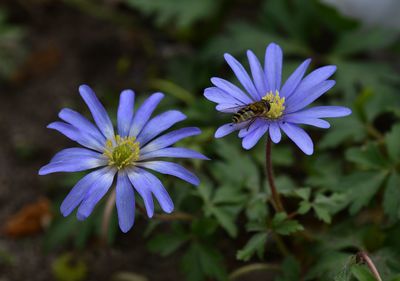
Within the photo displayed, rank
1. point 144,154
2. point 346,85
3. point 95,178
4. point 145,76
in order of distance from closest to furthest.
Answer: point 95,178 < point 144,154 < point 346,85 < point 145,76

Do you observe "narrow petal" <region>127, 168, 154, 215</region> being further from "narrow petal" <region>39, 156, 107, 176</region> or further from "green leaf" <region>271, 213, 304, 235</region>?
"green leaf" <region>271, 213, 304, 235</region>

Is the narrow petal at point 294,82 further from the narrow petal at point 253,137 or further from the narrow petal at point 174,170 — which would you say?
the narrow petal at point 174,170

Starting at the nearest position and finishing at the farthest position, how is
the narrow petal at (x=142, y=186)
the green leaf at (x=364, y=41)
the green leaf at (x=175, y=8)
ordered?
the narrow petal at (x=142, y=186) < the green leaf at (x=364, y=41) < the green leaf at (x=175, y=8)

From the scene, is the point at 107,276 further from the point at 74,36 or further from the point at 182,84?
the point at 74,36

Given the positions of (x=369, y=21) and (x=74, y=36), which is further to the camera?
(x=74, y=36)

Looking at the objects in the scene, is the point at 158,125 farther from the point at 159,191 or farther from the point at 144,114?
the point at 159,191

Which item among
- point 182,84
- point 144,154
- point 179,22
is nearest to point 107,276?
point 144,154

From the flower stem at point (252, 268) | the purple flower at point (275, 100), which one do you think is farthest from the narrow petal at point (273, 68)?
the flower stem at point (252, 268)
